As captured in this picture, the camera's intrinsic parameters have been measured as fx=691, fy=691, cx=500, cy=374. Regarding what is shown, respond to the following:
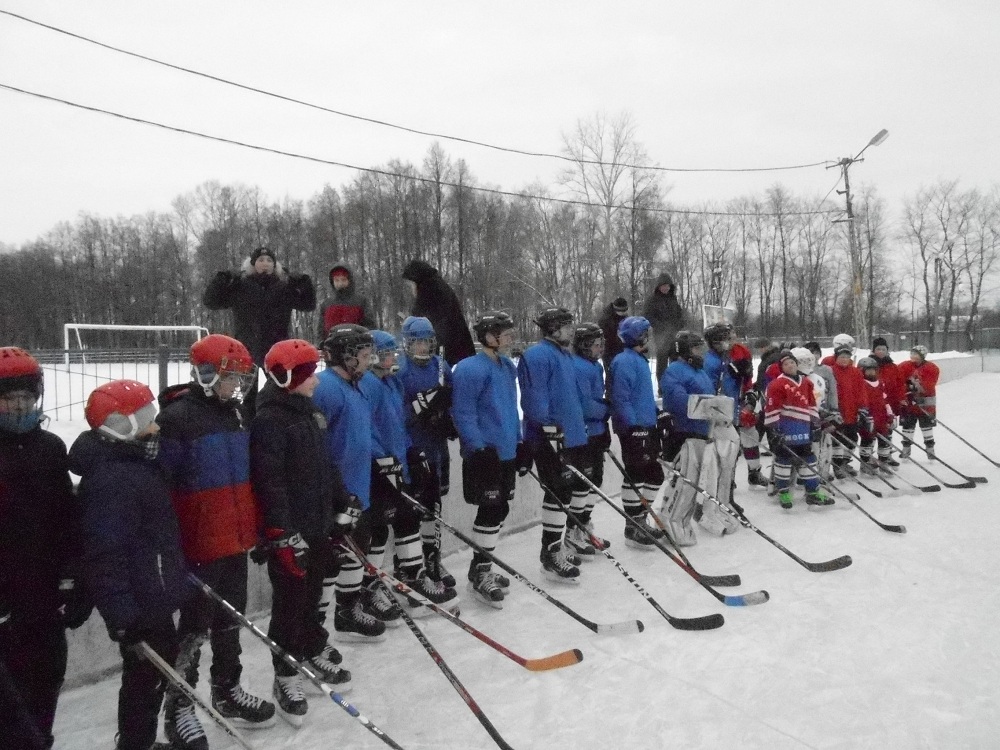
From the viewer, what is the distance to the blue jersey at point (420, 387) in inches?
180

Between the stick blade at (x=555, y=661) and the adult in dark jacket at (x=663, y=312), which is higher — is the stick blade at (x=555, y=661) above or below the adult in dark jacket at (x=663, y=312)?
below

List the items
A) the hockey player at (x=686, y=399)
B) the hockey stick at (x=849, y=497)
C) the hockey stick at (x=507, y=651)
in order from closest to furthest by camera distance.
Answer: the hockey stick at (x=507, y=651) < the hockey stick at (x=849, y=497) < the hockey player at (x=686, y=399)

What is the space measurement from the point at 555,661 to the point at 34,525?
7.80 feet

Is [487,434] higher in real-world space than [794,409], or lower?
higher

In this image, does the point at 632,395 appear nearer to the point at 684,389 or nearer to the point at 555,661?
the point at 684,389

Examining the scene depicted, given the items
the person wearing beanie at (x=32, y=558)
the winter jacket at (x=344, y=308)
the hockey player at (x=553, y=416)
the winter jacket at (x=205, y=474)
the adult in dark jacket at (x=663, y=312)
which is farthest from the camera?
the adult in dark jacket at (x=663, y=312)

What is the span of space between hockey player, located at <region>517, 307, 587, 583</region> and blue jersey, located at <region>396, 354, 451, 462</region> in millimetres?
613

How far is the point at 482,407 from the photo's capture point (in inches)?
175

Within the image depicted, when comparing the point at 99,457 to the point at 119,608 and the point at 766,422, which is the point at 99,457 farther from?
the point at 766,422

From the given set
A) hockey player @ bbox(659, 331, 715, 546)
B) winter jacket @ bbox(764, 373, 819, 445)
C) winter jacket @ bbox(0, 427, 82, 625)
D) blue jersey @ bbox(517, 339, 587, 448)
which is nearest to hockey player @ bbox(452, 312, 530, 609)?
blue jersey @ bbox(517, 339, 587, 448)

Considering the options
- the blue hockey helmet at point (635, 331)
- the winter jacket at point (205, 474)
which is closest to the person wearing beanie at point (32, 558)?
the winter jacket at point (205, 474)

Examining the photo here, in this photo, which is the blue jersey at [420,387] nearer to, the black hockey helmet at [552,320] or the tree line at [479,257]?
the black hockey helmet at [552,320]

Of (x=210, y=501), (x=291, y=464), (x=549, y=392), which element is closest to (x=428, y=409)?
(x=549, y=392)

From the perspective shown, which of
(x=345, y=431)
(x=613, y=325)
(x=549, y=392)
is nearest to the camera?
(x=345, y=431)
